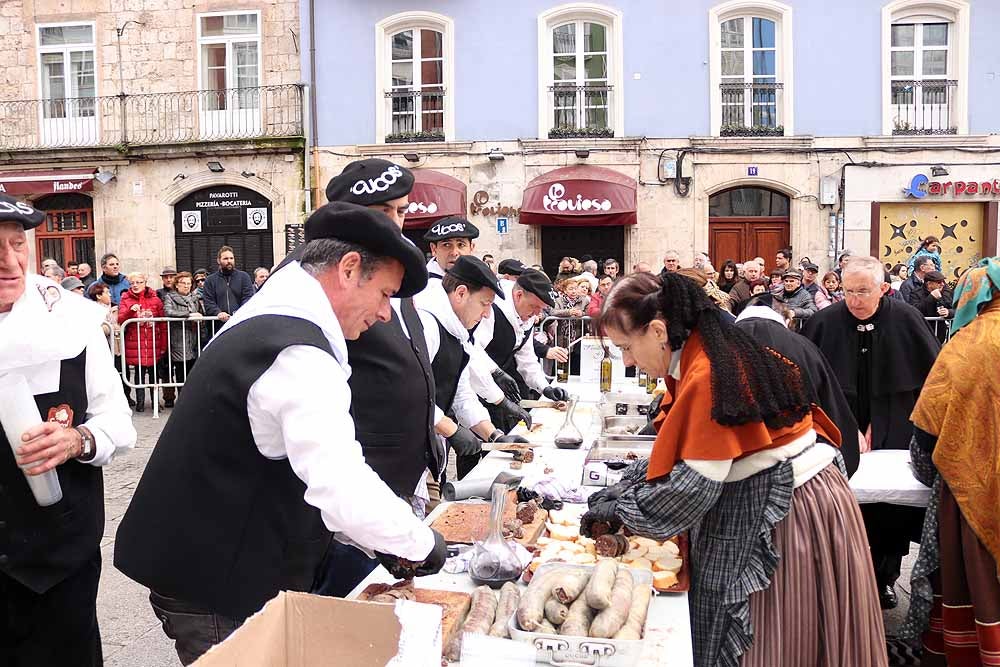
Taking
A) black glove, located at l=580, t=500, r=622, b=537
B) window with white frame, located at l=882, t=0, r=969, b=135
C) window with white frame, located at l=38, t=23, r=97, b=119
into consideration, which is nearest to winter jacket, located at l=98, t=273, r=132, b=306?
window with white frame, located at l=38, t=23, r=97, b=119

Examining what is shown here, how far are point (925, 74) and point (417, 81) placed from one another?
9.84 meters

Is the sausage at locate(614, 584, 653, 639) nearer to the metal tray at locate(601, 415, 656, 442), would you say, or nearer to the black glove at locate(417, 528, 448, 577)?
the black glove at locate(417, 528, 448, 577)

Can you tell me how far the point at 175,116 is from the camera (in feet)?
58.5

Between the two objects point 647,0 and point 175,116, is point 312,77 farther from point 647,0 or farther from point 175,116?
point 647,0

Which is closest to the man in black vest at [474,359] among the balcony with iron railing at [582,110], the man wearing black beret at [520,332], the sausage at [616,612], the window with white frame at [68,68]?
the man wearing black beret at [520,332]

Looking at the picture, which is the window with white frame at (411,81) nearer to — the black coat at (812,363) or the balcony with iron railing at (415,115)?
the balcony with iron railing at (415,115)

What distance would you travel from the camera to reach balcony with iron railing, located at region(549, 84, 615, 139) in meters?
16.8

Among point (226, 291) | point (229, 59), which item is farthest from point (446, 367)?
point (229, 59)

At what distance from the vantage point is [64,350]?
2.63 metres

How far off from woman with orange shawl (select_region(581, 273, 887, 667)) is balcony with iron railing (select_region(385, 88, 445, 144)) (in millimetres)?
14978

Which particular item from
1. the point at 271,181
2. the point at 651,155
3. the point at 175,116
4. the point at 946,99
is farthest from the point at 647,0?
the point at 175,116

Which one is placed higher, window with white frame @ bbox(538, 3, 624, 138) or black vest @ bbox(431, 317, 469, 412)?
window with white frame @ bbox(538, 3, 624, 138)

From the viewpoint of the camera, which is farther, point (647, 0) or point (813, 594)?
point (647, 0)

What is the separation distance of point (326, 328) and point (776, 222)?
52.1 feet
